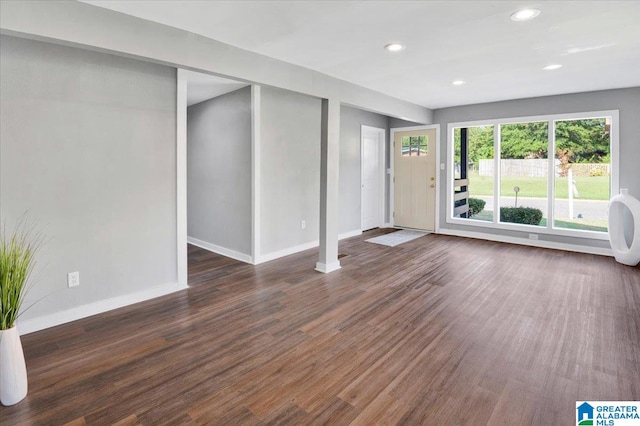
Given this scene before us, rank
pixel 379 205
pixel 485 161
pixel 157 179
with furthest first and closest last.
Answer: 1. pixel 379 205
2. pixel 485 161
3. pixel 157 179

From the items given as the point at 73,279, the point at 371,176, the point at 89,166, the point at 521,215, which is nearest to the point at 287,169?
the point at 371,176

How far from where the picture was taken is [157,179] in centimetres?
349

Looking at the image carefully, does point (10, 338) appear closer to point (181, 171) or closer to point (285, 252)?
point (181, 171)

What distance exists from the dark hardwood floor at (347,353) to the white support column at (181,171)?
0.36m

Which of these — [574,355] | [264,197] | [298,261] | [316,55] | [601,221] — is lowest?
A: [574,355]

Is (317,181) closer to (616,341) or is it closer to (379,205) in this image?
(379,205)

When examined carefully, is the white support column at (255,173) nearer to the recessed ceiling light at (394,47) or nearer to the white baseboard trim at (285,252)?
the white baseboard trim at (285,252)

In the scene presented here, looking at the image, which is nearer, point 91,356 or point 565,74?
point 91,356

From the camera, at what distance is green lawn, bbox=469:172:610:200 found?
211 inches

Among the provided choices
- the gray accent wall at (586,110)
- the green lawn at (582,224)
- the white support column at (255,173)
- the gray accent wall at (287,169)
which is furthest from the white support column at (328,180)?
the green lawn at (582,224)

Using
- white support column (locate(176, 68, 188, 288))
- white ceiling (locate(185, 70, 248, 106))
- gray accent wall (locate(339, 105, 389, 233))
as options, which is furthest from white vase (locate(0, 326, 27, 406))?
gray accent wall (locate(339, 105, 389, 233))

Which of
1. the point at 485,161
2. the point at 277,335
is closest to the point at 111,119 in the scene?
the point at 277,335

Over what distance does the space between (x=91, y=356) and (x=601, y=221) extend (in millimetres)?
6699

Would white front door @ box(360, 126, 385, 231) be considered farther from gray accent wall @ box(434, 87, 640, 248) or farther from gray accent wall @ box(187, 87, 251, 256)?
gray accent wall @ box(187, 87, 251, 256)
